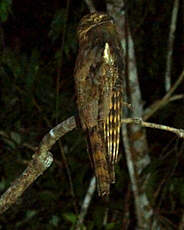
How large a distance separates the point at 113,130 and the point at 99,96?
0.10 meters

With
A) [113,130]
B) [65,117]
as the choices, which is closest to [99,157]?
[113,130]

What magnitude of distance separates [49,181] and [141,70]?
100 centimetres

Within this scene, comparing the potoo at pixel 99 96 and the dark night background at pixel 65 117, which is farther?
the dark night background at pixel 65 117

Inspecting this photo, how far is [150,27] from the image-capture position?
2896mm

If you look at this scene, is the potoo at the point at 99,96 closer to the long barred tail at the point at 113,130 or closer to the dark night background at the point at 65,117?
the long barred tail at the point at 113,130

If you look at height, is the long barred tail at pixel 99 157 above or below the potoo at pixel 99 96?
below

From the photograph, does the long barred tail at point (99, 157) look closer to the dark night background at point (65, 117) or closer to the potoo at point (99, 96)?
the potoo at point (99, 96)

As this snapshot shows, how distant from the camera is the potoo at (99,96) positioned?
1.25 m

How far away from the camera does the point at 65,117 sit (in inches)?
104

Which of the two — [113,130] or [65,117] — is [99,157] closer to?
[113,130]

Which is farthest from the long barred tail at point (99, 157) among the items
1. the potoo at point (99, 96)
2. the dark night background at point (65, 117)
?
the dark night background at point (65, 117)

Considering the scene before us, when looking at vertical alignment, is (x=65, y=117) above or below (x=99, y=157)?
below

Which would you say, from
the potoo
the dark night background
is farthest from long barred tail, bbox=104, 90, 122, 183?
the dark night background

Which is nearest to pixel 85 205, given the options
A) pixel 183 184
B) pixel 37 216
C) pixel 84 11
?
pixel 183 184
